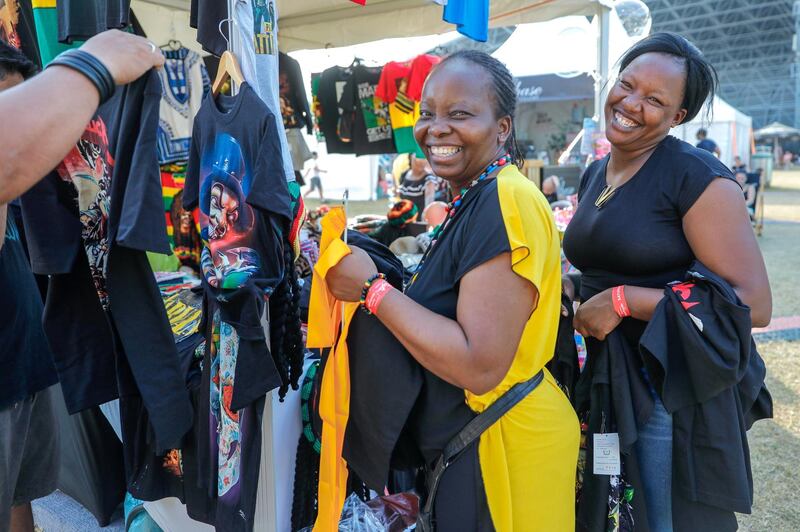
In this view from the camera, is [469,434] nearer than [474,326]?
No

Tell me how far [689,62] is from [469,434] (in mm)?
1370

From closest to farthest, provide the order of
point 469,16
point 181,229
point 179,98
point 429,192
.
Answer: point 469,16 < point 181,229 < point 179,98 < point 429,192

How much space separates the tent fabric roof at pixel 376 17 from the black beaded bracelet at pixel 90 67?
146 inches

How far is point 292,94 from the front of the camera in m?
5.07

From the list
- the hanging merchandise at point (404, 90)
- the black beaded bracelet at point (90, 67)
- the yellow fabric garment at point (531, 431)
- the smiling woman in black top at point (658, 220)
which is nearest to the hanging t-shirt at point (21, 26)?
the black beaded bracelet at point (90, 67)

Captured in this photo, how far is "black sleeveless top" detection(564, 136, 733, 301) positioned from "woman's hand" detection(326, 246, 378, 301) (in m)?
0.86

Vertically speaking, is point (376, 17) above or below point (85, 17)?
above

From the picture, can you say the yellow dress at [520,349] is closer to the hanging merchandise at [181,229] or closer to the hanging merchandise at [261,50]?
the hanging merchandise at [261,50]

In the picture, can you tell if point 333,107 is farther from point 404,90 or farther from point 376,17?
point 376,17

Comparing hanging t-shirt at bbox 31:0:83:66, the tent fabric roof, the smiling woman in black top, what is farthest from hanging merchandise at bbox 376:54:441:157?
hanging t-shirt at bbox 31:0:83:66

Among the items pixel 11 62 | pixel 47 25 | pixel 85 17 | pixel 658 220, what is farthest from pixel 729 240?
pixel 47 25

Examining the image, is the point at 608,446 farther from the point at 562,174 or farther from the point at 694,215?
the point at 562,174

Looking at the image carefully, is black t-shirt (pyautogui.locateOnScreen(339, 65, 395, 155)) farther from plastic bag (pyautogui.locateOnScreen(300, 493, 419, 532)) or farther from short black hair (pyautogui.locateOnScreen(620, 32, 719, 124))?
plastic bag (pyautogui.locateOnScreen(300, 493, 419, 532))

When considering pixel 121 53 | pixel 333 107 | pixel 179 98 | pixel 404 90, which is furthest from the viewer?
pixel 333 107
